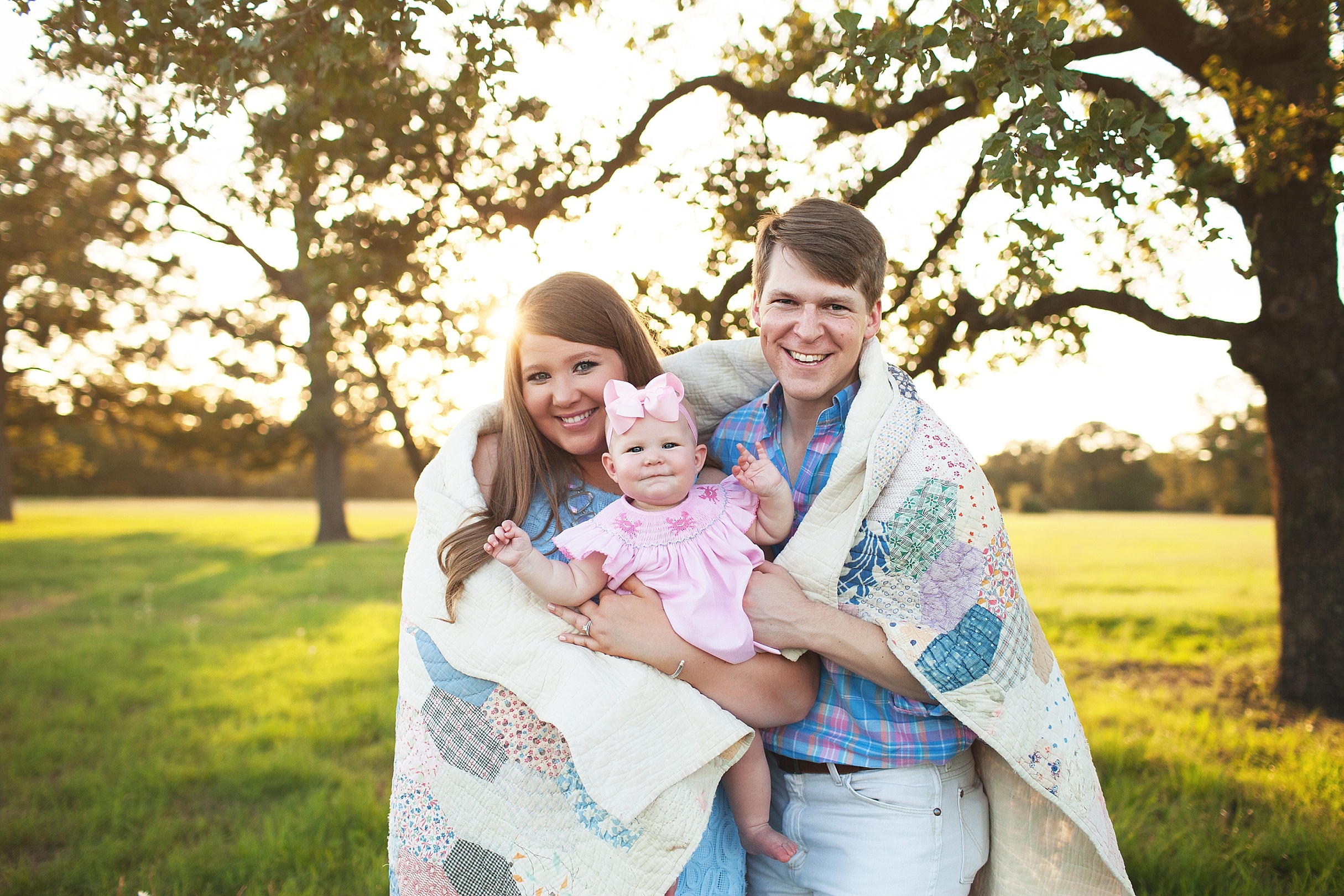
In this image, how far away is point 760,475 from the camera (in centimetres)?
227

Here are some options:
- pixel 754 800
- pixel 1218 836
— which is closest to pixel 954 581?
pixel 754 800

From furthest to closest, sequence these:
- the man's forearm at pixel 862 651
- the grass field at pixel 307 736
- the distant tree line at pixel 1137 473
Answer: the distant tree line at pixel 1137 473 → the grass field at pixel 307 736 → the man's forearm at pixel 862 651

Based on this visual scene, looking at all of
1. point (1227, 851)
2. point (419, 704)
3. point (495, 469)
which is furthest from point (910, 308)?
point (419, 704)

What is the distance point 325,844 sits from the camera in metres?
3.82

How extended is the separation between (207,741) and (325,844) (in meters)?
1.95

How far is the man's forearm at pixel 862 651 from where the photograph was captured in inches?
82.4

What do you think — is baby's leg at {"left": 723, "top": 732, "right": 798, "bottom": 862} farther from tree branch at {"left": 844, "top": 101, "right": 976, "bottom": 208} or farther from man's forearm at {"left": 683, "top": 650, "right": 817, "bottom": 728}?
tree branch at {"left": 844, "top": 101, "right": 976, "bottom": 208}

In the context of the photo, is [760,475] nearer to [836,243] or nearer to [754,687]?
[754,687]

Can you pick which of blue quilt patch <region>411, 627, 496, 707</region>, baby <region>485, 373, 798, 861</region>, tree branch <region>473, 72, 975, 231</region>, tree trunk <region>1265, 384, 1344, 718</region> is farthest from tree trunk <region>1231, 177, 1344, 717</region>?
blue quilt patch <region>411, 627, 496, 707</region>

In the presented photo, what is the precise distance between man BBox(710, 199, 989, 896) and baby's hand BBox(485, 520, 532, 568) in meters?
0.65

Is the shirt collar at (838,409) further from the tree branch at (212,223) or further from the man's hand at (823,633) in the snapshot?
the tree branch at (212,223)

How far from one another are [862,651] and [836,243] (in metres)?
1.14

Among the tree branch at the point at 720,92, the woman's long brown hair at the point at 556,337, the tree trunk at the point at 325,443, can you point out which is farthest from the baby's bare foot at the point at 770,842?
the tree trunk at the point at 325,443

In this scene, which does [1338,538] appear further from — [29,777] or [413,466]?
[29,777]
